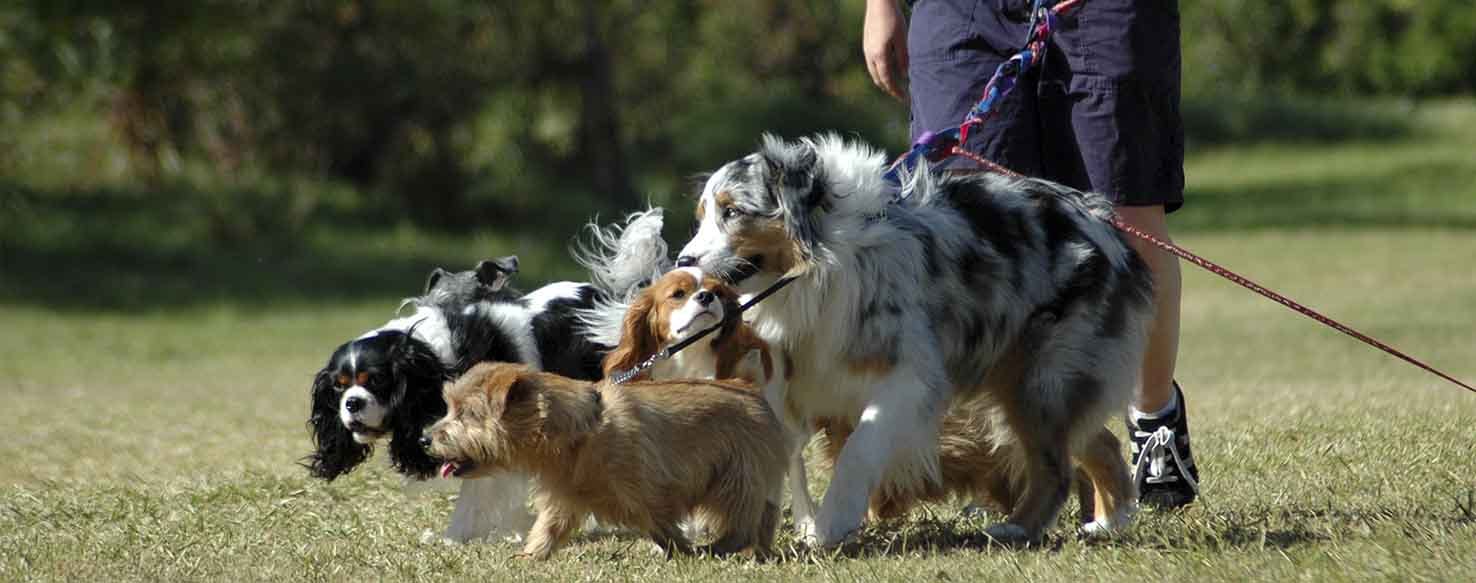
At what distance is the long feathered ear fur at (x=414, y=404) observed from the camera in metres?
5.82

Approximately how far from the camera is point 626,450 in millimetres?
4688

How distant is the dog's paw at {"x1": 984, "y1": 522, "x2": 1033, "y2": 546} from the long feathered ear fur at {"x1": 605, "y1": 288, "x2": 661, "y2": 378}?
43.4 inches

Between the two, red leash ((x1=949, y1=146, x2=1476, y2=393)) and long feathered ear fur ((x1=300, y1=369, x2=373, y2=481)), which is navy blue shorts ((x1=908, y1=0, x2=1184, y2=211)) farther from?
long feathered ear fur ((x1=300, y1=369, x2=373, y2=481))

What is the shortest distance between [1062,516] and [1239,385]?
4.50m

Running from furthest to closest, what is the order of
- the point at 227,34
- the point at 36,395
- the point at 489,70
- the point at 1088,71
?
1. the point at 489,70
2. the point at 227,34
3. the point at 36,395
4. the point at 1088,71

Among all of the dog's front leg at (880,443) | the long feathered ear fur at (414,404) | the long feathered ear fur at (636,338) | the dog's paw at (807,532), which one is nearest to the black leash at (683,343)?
the long feathered ear fur at (636,338)

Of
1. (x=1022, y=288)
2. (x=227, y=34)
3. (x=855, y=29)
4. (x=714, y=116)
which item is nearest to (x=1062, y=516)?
(x=1022, y=288)

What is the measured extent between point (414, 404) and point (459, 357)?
0.24 m

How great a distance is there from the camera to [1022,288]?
5.09 meters

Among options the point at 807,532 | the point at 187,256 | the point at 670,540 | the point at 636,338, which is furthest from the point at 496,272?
the point at 187,256

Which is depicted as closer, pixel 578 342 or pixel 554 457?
pixel 554 457

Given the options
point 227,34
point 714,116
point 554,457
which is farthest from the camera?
point 714,116

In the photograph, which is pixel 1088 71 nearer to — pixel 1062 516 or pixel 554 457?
pixel 1062 516

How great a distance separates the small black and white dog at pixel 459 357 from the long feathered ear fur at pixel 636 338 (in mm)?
388
